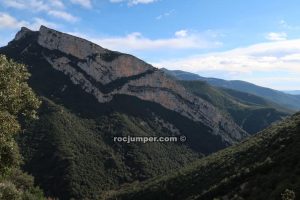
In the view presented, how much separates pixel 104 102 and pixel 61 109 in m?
32.1

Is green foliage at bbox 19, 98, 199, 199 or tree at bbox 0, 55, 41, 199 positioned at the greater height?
tree at bbox 0, 55, 41, 199

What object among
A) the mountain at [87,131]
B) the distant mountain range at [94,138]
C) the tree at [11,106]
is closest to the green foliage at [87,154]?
the mountain at [87,131]

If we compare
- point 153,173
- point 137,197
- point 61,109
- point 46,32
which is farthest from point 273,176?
point 46,32

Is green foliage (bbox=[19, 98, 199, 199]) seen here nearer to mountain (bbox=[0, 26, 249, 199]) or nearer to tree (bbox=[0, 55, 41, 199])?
mountain (bbox=[0, 26, 249, 199])

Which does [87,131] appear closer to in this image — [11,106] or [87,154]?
[87,154]

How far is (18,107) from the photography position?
77.9 feet

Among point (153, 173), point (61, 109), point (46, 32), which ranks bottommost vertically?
point (153, 173)

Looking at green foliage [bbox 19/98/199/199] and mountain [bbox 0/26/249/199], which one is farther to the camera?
mountain [bbox 0/26/249/199]

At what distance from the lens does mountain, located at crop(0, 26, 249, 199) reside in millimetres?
122312

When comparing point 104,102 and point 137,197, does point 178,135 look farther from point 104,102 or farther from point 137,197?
point 137,197

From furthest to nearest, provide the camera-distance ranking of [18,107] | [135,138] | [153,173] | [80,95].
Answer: [80,95] < [135,138] < [153,173] < [18,107]

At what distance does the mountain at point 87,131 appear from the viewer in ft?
401

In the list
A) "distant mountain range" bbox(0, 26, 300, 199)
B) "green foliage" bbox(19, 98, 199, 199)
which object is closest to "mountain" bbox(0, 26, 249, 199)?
"green foliage" bbox(19, 98, 199, 199)

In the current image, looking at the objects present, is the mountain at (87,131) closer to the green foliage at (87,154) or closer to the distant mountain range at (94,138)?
the green foliage at (87,154)
